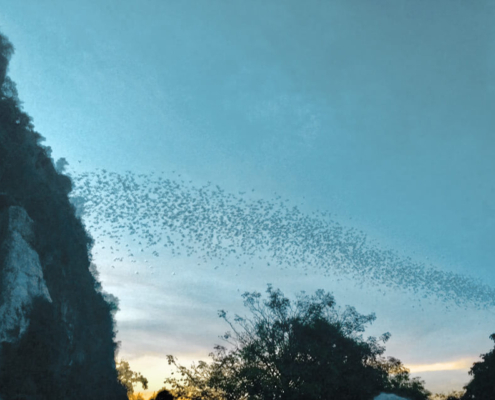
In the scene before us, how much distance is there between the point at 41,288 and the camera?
26359 mm

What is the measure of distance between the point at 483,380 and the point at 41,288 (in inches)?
1487

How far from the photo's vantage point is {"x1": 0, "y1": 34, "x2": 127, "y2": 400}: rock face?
2248 cm

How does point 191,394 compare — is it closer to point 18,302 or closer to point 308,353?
point 308,353

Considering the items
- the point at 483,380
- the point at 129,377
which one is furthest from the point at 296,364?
the point at 129,377

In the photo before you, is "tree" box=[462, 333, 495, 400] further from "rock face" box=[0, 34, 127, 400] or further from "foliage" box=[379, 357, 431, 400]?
"rock face" box=[0, 34, 127, 400]

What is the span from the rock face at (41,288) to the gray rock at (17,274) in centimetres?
6

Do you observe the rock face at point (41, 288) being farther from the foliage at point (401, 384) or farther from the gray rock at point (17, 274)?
the foliage at point (401, 384)

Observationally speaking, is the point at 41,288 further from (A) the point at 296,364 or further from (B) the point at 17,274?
(A) the point at 296,364

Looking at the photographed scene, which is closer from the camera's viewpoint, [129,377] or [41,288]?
[41,288]

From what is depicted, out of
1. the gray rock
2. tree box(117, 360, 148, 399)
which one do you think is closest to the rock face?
the gray rock

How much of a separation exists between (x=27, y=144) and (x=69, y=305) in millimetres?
15780

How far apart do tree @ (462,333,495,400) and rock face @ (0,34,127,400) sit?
34148 mm

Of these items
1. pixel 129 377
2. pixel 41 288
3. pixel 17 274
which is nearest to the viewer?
pixel 17 274

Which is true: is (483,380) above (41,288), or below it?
below
